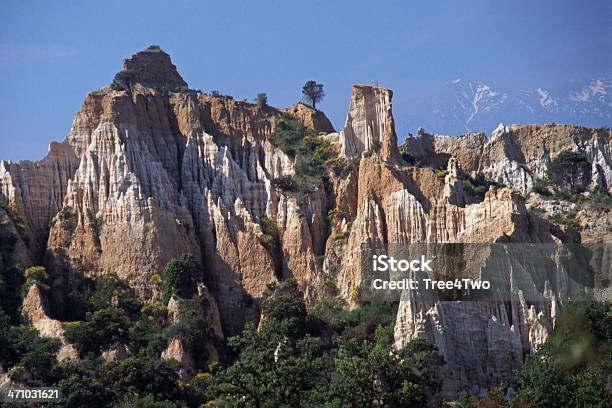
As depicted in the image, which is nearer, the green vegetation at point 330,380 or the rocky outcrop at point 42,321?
the green vegetation at point 330,380

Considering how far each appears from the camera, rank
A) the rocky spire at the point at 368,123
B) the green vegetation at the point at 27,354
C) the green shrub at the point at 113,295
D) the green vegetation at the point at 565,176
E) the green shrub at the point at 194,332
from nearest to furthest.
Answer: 1. the green vegetation at the point at 27,354
2. the green shrub at the point at 194,332
3. the green shrub at the point at 113,295
4. the rocky spire at the point at 368,123
5. the green vegetation at the point at 565,176

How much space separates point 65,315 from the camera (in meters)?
64.0

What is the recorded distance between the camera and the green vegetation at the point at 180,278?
63.7 meters

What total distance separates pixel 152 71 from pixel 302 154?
8.59 meters

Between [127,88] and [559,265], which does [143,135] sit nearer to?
[127,88]

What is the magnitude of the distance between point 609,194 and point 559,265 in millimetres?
12190

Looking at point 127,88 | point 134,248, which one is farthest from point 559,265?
point 127,88

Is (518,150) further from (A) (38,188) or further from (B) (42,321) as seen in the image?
(B) (42,321)

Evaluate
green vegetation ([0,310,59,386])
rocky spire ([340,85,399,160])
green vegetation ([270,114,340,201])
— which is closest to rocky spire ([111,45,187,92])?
green vegetation ([270,114,340,201])

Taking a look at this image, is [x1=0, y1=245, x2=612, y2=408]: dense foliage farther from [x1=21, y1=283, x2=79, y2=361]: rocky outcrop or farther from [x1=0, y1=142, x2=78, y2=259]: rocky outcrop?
[x1=0, y1=142, x2=78, y2=259]: rocky outcrop

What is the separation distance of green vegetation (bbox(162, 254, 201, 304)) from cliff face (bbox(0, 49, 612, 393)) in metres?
0.68

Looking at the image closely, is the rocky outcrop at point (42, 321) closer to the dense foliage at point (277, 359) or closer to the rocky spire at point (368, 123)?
the dense foliage at point (277, 359)

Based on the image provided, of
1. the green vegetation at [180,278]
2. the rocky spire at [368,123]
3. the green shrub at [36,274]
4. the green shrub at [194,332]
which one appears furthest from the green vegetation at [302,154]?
the green shrub at [36,274]

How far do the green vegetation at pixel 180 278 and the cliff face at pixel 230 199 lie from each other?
68cm
